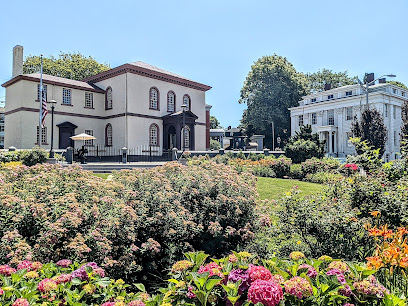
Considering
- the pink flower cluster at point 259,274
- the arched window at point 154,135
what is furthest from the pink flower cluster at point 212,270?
the arched window at point 154,135

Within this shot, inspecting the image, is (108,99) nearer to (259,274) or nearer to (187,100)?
(187,100)

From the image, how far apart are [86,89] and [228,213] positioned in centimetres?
2680

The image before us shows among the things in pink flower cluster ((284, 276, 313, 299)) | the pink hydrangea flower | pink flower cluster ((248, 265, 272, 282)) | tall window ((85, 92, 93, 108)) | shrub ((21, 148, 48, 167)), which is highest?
tall window ((85, 92, 93, 108))

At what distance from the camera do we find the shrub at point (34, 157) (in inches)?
652

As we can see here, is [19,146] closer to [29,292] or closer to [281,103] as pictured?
[29,292]

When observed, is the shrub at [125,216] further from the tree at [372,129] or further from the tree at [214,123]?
the tree at [214,123]

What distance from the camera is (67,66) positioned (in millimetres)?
37594

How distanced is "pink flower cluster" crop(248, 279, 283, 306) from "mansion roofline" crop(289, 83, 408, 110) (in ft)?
151

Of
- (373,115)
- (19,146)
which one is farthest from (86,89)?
(373,115)

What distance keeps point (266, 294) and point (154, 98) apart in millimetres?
29309

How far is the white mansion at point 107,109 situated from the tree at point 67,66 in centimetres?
745

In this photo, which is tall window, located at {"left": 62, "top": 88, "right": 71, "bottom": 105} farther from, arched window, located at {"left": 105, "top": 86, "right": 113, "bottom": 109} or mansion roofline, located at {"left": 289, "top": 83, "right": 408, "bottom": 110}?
mansion roofline, located at {"left": 289, "top": 83, "right": 408, "bottom": 110}

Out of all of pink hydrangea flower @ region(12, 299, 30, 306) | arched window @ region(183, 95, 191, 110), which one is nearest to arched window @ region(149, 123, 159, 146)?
arched window @ region(183, 95, 191, 110)

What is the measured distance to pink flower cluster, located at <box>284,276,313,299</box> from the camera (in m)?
1.90
